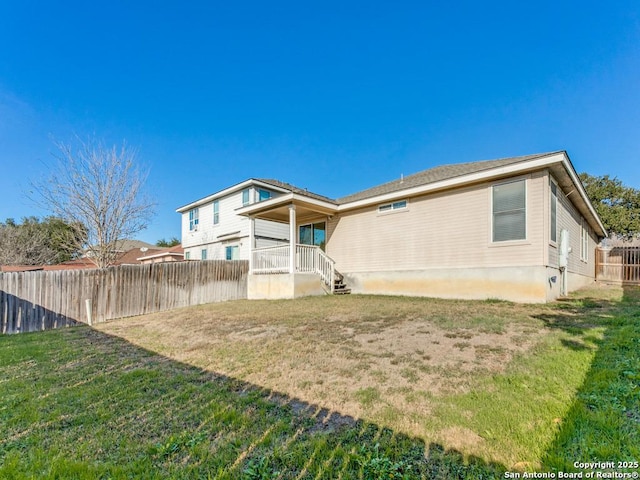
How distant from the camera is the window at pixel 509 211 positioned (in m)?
7.88

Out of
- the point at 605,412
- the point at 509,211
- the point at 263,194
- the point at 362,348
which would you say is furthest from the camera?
the point at 263,194

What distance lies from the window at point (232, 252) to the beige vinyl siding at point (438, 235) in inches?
308

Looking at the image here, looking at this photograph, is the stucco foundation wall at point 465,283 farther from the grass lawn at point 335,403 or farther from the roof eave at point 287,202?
the roof eave at point 287,202

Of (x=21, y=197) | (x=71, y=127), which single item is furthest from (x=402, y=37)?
(x=21, y=197)

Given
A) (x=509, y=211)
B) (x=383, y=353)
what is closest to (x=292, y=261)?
(x=509, y=211)

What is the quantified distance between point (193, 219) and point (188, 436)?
21.0 metres

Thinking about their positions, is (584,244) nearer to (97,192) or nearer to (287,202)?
(287,202)

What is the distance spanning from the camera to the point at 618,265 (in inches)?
626

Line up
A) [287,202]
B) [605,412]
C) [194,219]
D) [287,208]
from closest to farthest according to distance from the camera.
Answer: [605,412]
[287,202]
[287,208]
[194,219]

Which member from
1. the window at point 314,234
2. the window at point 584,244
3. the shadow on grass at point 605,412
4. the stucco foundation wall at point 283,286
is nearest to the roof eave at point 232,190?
the window at point 314,234

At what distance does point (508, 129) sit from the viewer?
15.9 m

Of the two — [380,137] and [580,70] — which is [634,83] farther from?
[380,137]

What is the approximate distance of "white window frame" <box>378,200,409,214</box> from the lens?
10.3 meters

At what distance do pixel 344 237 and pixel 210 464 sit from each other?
10475mm
